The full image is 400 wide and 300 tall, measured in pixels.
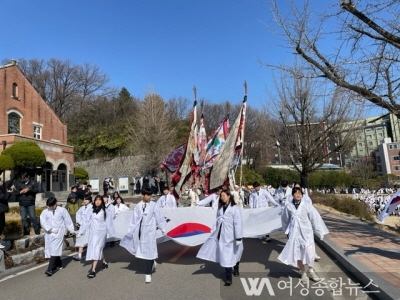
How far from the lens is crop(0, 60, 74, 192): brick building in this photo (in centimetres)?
2683

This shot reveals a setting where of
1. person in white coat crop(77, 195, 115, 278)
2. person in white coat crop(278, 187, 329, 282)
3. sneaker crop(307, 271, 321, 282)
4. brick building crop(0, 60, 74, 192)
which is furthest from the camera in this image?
brick building crop(0, 60, 74, 192)

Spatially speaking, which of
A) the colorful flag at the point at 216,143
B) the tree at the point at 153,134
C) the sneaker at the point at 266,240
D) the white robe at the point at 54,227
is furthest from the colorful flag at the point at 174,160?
the tree at the point at 153,134

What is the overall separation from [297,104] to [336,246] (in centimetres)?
1394

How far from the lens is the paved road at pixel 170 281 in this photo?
17.9 feet

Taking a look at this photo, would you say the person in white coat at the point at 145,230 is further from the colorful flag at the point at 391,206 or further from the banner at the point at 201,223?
the colorful flag at the point at 391,206

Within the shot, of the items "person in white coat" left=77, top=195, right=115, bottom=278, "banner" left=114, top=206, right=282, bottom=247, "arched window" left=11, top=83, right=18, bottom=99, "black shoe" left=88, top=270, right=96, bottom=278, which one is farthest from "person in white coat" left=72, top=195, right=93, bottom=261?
"arched window" left=11, top=83, right=18, bottom=99

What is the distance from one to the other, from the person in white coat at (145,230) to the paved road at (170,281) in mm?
491

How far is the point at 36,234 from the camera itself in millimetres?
9945

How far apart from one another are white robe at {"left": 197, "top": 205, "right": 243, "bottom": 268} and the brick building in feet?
75.4

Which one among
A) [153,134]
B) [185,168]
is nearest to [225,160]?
[185,168]

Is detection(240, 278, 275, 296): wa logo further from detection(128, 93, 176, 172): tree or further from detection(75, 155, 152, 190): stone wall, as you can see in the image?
detection(75, 155, 152, 190): stone wall

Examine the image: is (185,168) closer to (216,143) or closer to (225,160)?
(225,160)

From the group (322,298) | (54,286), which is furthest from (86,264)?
(322,298)

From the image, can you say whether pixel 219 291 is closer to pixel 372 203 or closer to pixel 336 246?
pixel 336 246
